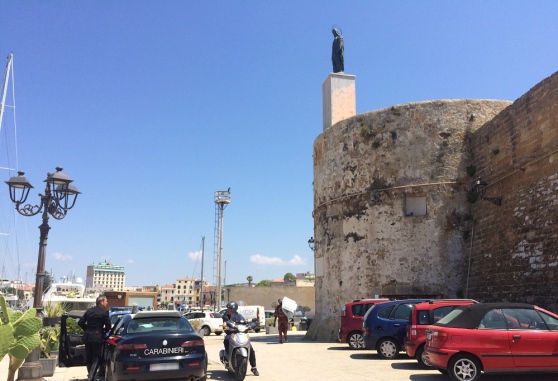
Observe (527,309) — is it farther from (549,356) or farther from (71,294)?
(71,294)

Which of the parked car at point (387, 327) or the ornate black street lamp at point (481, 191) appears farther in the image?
the ornate black street lamp at point (481, 191)

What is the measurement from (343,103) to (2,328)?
62.8 ft

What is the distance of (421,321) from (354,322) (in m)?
4.45

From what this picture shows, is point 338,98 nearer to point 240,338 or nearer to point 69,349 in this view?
point 240,338

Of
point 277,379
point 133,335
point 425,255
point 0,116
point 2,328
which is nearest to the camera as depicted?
point 2,328

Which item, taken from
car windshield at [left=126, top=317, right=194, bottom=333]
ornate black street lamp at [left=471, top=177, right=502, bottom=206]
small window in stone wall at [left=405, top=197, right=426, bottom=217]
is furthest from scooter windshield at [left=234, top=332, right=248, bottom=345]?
small window in stone wall at [left=405, top=197, right=426, bottom=217]

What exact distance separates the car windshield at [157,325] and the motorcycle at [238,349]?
4.03 feet

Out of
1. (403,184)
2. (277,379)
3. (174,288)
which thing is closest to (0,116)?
(403,184)

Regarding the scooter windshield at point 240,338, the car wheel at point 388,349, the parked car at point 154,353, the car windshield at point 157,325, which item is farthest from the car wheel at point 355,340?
the parked car at point 154,353

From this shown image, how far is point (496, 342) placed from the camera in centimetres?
845

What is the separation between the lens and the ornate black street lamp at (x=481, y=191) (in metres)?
16.0

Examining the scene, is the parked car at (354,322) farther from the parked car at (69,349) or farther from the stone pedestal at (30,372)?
the stone pedestal at (30,372)

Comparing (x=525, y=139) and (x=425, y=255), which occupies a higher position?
(x=525, y=139)

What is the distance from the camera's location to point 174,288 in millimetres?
166125
